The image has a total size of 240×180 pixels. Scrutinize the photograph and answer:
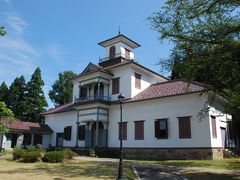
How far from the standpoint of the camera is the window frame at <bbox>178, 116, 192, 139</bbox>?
25741 millimetres

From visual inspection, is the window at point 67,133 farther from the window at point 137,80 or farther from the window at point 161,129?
the window at point 161,129

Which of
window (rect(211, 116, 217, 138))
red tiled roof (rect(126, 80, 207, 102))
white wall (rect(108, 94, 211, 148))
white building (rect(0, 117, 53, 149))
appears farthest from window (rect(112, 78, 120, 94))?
white building (rect(0, 117, 53, 149))

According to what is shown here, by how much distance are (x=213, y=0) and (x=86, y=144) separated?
23976 mm

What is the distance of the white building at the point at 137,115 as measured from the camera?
25.6 metres

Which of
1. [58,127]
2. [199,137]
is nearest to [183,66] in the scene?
[199,137]

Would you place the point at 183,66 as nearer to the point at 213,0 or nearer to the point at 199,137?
the point at 213,0

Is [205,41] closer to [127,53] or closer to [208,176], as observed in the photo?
[208,176]

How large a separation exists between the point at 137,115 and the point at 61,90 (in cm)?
4028

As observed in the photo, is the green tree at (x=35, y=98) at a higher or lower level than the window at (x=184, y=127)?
higher

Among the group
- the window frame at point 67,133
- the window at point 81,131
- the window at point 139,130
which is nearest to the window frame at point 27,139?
the window frame at point 67,133

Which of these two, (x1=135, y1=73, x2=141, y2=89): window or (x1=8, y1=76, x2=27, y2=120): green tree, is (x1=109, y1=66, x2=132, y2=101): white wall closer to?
(x1=135, y1=73, x2=141, y2=89): window

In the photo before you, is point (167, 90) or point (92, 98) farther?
point (92, 98)

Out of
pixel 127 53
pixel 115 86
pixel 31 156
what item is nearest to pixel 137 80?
pixel 115 86

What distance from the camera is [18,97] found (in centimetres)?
5944
